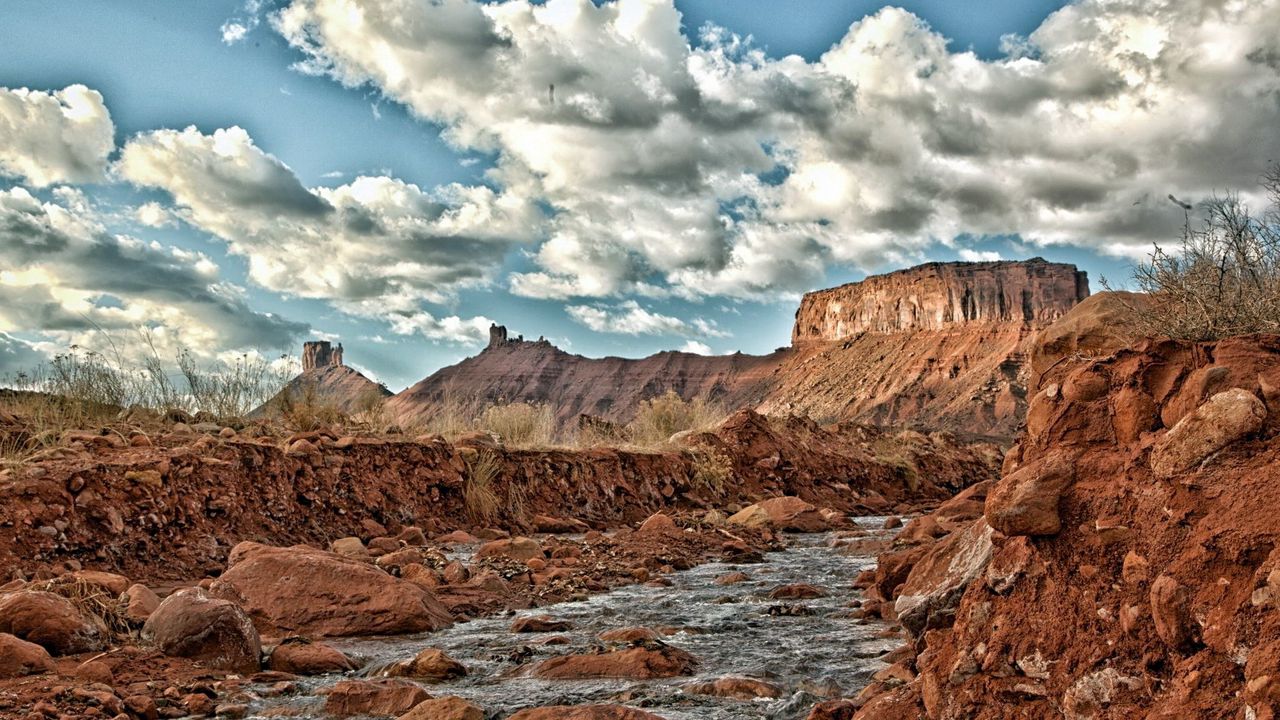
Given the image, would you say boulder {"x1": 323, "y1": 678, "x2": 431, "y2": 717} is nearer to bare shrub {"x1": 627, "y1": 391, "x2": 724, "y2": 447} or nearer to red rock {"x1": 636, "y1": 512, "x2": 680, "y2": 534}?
red rock {"x1": 636, "y1": 512, "x2": 680, "y2": 534}

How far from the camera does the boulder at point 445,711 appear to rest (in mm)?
3756

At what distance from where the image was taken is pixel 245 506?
28.8 feet

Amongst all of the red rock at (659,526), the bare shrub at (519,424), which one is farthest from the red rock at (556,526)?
the bare shrub at (519,424)

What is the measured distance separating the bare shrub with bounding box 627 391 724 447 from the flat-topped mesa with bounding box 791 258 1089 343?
65005 mm

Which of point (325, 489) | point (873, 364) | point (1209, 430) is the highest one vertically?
point (873, 364)

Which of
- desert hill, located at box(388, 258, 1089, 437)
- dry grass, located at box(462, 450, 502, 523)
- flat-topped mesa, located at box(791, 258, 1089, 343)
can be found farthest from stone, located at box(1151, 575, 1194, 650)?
flat-topped mesa, located at box(791, 258, 1089, 343)

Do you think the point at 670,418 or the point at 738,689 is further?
the point at 670,418

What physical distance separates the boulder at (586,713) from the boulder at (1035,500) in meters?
1.68

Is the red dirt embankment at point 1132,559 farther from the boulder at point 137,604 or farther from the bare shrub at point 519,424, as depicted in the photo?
the bare shrub at point 519,424

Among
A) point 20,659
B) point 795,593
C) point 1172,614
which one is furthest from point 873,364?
point 1172,614

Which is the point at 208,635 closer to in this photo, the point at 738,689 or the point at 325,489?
the point at 738,689

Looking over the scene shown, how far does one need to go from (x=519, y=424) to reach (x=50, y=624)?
1074 cm

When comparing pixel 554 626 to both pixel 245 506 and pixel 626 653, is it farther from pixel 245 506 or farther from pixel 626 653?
pixel 245 506

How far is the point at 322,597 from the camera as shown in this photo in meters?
6.08
